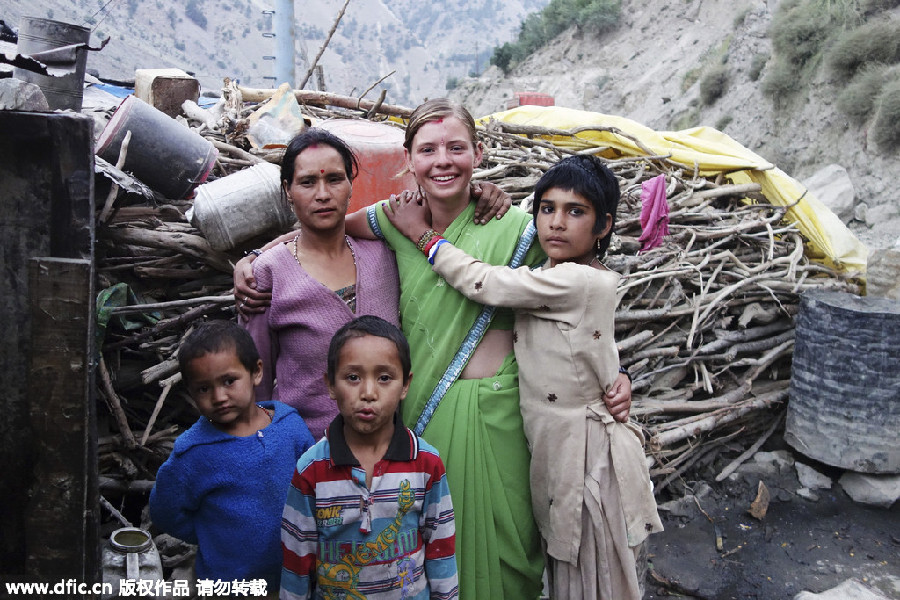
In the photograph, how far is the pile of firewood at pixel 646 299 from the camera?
2.82 m

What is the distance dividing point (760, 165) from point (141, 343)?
16.7 ft

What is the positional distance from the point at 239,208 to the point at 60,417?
1704mm

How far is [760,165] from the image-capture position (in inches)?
224

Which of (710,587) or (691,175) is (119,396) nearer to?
(710,587)

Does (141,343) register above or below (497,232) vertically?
below

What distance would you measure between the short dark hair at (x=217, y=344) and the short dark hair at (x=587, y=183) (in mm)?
880

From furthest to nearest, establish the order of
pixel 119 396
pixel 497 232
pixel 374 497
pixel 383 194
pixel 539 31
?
1. pixel 539 31
2. pixel 383 194
3. pixel 119 396
4. pixel 497 232
5. pixel 374 497

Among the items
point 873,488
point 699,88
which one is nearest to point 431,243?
point 873,488

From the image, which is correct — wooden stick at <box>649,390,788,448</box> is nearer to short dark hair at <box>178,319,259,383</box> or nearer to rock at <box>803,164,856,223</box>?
short dark hair at <box>178,319,259,383</box>

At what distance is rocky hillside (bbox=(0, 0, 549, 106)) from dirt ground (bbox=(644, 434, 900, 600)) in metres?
44.7

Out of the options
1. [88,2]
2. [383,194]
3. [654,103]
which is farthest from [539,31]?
[88,2]

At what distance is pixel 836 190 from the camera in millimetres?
11148

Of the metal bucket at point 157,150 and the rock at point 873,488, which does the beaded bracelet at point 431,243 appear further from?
the rock at point 873,488

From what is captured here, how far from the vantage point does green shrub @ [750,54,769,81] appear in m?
17.1
